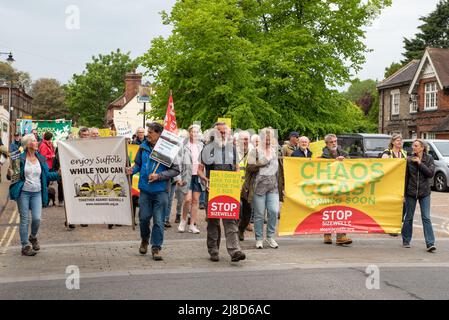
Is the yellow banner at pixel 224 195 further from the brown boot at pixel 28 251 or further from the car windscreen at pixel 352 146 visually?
the car windscreen at pixel 352 146

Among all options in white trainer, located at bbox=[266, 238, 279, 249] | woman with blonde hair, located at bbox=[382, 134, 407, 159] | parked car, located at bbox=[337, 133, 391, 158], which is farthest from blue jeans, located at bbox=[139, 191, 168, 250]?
parked car, located at bbox=[337, 133, 391, 158]

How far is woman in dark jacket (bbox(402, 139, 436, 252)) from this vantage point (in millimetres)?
9820

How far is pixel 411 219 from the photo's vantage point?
10062mm

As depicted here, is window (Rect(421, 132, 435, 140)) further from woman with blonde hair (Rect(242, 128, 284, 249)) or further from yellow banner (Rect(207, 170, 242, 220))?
yellow banner (Rect(207, 170, 242, 220))

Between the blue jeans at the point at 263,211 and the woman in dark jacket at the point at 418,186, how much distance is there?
222 cm

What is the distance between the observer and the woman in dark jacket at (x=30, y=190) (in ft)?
29.3

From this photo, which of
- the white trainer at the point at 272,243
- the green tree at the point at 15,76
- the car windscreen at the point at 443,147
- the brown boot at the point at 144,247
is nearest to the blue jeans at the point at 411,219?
the white trainer at the point at 272,243

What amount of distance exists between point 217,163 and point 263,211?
4.58 feet

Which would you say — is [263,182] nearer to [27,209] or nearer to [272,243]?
[272,243]

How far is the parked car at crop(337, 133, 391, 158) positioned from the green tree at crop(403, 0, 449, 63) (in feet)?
132

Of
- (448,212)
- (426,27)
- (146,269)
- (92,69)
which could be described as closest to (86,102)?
(92,69)

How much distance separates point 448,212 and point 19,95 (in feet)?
382

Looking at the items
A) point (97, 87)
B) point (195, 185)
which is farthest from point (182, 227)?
point (97, 87)

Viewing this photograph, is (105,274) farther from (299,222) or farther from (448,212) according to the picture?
(448,212)
